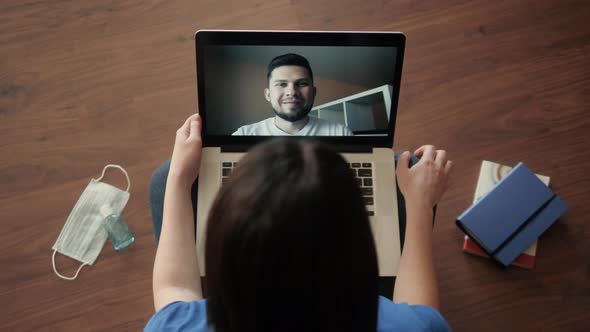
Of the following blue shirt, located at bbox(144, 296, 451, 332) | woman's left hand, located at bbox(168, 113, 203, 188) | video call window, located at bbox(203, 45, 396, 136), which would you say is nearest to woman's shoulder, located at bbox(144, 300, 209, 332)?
blue shirt, located at bbox(144, 296, 451, 332)

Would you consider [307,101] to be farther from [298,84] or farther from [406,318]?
[406,318]

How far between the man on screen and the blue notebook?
365 mm

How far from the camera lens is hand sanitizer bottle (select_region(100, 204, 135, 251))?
1160mm

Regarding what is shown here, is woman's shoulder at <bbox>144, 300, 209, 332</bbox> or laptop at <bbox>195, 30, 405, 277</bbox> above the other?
laptop at <bbox>195, 30, 405, 277</bbox>

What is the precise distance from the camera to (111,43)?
4.24 ft

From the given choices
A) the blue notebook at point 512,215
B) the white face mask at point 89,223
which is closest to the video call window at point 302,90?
the blue notebook at point 512,215

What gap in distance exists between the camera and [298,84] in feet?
2.97

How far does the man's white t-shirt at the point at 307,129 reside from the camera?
905 mm

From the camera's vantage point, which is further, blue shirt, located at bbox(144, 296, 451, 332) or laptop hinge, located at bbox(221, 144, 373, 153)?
laptop hinge, located at bbox(221, 144, 373, 153)

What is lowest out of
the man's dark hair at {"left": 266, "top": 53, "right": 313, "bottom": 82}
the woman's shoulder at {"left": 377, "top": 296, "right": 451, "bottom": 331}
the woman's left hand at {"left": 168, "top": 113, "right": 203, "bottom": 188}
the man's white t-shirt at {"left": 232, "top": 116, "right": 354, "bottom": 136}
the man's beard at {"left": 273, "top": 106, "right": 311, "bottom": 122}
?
the woman's shoulder at {"left": 377, "top": 296, "right": 451, "bottom": 331}

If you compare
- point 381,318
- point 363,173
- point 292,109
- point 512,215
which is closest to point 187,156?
point 292,109

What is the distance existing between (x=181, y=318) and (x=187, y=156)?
290 mm

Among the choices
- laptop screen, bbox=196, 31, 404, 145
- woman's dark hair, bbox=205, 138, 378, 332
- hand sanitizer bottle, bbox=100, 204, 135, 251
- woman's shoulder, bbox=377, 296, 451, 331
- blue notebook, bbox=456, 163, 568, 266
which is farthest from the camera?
hand sanitizer bottle, bbox=100, 204, 135, 251

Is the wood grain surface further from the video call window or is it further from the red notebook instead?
the video call window
